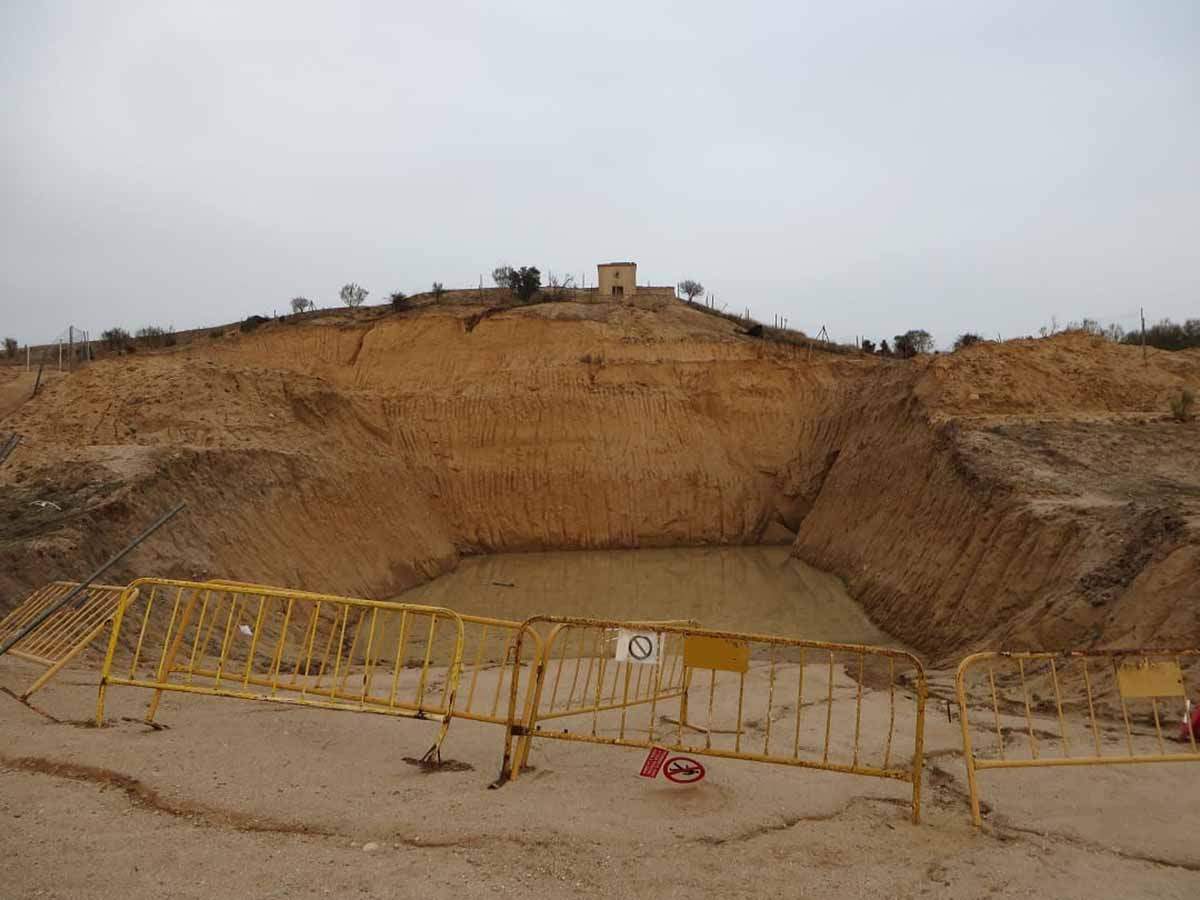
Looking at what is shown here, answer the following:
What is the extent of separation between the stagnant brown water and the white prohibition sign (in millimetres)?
8917

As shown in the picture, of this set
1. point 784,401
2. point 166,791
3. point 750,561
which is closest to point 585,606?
point 750,561

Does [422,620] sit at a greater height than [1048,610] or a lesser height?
lesser

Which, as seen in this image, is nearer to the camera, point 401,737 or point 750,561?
point 401,737

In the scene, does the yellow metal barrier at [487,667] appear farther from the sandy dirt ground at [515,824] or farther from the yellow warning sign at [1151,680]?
the yellow warning sign at [1151,680]

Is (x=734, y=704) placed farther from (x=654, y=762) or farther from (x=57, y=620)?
(x=57, y=620)

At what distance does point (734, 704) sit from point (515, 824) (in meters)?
5.13

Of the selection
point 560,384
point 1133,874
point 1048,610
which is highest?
point 560,384

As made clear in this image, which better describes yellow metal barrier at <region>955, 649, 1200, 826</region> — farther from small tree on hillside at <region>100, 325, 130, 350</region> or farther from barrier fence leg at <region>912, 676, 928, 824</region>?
small tree on hillside at <region>100, 325, 130, 350</region>

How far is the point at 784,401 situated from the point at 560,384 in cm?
684

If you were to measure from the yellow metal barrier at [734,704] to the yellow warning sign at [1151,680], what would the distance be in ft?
5.50

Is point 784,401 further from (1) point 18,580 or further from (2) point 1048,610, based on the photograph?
(1) point 18,580

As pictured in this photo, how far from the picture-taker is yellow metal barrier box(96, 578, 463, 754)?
6852mm

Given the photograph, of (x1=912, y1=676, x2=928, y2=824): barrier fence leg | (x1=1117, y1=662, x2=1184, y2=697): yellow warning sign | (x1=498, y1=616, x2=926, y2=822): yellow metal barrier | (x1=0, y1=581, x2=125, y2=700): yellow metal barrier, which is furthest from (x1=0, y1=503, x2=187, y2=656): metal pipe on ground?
(x1=1117, y1=662, x2=1184, y2=697): yellow warning sign

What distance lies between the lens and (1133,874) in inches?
194
